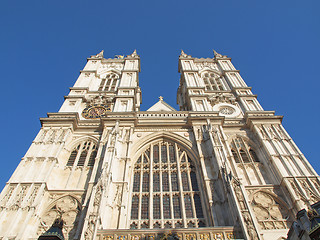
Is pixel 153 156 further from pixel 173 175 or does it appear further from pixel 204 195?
pixel 204 195

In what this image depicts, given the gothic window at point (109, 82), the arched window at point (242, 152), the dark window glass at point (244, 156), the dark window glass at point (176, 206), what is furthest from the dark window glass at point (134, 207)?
the gothic window at point (109, 82)

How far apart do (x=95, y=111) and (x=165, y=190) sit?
9693 millimetres

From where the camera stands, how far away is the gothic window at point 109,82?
25609 millimetres

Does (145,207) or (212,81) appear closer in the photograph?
(145,207)

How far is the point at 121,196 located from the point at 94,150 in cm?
495

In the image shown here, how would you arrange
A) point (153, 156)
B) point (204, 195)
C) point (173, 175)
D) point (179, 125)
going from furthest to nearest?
point (179, 125), point (153, 156), point (173, 175), point (204, 195)

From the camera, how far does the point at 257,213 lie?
1345 centimetres

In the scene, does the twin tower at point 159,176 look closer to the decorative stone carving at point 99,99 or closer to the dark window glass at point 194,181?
the dark window glass at point 194,181

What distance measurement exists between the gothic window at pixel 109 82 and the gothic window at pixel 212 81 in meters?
9.04

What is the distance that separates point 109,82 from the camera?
26953mm

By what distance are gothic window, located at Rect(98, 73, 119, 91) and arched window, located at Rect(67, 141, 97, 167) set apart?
861 cm

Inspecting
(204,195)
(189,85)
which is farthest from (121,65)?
(204,195)

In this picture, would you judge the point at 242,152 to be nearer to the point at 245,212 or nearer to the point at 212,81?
the point at 245,212

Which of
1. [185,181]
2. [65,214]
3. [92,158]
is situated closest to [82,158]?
[92,158]
